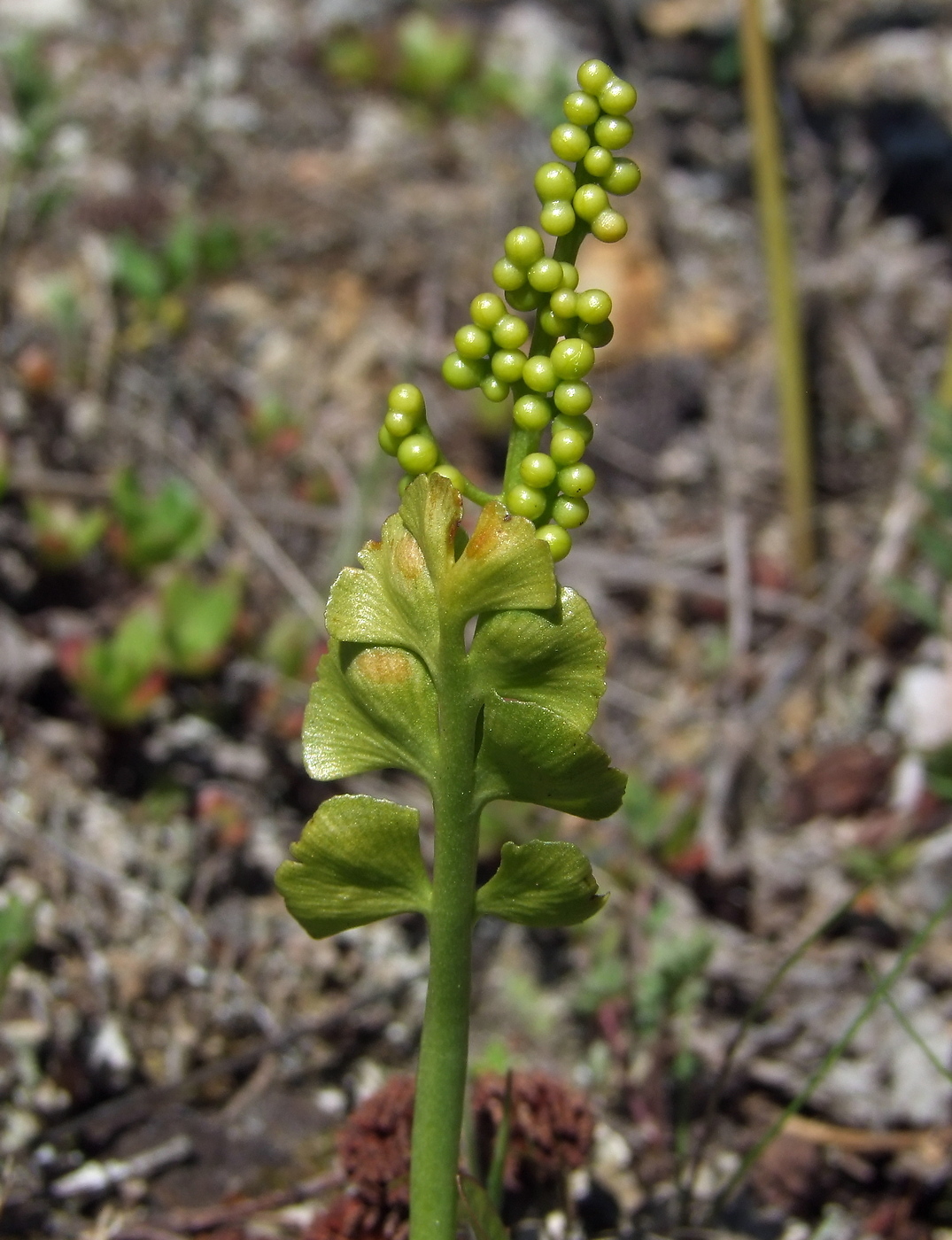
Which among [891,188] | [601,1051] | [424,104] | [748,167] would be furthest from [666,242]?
[601,1051]

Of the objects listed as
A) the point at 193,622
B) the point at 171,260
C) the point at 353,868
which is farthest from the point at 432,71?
the point at 353,868

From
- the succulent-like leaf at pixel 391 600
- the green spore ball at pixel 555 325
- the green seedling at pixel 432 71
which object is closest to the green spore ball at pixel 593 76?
the green spore ball at pixel 555 325

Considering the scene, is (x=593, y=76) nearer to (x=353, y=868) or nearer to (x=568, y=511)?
(x=568, y=511)

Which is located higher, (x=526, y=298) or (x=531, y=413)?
(x=526, y=298)

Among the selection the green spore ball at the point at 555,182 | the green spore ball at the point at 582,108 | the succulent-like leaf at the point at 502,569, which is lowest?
the succulent-like leaf at the point at 502,569

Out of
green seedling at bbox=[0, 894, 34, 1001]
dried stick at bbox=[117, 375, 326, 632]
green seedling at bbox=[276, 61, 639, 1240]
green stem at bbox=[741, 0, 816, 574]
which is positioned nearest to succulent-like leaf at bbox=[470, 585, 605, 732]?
green seedling at bbox=[276, 61, 639, 1240]

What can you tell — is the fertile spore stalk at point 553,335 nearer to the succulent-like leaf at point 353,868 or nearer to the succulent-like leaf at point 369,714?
the succulent-like leaf at point 369,714
